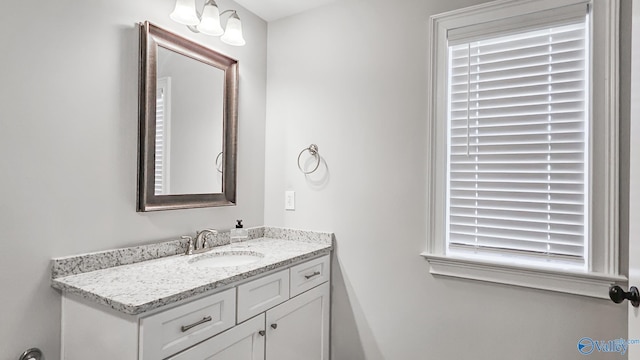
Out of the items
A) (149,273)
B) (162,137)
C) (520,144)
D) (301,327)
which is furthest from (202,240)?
(520,144)

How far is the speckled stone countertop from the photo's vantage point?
1.10m

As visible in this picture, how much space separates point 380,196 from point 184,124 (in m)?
1.14

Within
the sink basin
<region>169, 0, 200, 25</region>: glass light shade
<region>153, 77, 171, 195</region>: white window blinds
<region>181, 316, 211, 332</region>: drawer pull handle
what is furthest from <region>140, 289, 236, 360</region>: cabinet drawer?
<region>169, 0, 200, 25</region>: glass light shade

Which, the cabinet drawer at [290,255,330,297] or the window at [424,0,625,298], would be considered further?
the cabinet drawer at [290,255,330,297]

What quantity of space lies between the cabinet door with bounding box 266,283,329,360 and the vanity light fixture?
141cm

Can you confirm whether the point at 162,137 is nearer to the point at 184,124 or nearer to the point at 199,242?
the point at 184,124

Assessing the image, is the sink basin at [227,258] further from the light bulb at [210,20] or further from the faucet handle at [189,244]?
the light bulb at [210,20]

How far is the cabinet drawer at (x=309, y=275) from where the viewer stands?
1706 millimetres

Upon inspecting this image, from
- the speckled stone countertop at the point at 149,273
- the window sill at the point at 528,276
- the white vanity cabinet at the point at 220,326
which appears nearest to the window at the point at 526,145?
the window sill at the point at 528,276

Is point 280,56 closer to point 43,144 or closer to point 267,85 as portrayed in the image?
point 267,85

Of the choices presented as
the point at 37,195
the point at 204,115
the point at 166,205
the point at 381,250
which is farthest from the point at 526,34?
the point at 37,195

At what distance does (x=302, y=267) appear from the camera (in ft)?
5.77

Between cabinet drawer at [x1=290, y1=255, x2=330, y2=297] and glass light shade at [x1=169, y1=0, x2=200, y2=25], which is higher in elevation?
glass light shade at [x1=169, y1=0, x2=200, y2=25]

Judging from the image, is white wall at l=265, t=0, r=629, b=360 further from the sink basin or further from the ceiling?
the sink basin
